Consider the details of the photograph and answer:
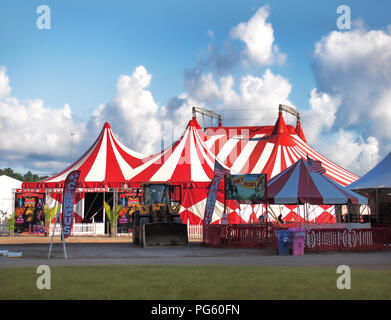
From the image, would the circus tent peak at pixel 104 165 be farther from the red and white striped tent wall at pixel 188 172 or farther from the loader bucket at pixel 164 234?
the loader bucket at pixel 164 234

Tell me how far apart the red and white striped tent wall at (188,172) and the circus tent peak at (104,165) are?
975 mm

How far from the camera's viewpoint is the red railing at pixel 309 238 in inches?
713

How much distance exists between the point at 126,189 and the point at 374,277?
22.1m

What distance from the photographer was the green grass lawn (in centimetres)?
792

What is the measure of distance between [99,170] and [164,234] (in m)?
14.1

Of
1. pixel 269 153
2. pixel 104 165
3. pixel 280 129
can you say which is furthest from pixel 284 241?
pixel 280 129

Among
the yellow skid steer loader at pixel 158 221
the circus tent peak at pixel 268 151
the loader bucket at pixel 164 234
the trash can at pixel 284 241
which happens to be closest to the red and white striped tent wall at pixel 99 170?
the circus tent peak at pixel 268 151

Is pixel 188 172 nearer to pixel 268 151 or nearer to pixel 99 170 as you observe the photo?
pixel 99 170

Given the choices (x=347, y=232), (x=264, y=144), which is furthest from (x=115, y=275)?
(x=264, y=144)

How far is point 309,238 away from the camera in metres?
18.1

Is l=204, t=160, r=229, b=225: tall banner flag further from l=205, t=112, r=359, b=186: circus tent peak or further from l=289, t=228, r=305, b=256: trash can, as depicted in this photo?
l=205, t=112, r=359, b=186: circus tent peak

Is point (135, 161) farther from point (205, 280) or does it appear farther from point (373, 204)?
point (205, 280)

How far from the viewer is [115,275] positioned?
10328 millimetres

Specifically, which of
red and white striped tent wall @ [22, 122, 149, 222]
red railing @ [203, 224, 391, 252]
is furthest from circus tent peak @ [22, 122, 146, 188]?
red railing @ [203, 224, 391, 252]
